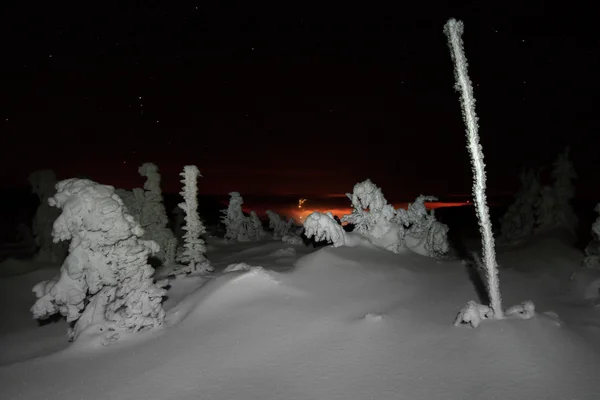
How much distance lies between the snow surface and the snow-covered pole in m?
1.69

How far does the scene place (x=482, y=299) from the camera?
1770cm

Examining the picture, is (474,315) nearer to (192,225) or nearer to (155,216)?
(192,225)

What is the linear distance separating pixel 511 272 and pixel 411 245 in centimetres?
709

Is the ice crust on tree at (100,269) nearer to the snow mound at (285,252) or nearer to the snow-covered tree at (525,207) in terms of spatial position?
the snow mound at (285,252)

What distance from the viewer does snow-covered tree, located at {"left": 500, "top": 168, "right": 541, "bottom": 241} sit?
137 ft

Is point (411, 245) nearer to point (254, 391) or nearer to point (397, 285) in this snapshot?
point (397, 285)

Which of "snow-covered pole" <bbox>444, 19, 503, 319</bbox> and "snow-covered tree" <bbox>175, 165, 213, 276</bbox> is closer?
"snow-covered pole" <bbox>444, 19, 503, 319</bbox>

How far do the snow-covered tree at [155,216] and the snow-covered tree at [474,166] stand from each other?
22533 millimetres

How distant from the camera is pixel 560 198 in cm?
A: 3862

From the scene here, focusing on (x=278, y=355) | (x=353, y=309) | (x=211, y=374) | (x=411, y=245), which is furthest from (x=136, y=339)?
(x=411, y=245)

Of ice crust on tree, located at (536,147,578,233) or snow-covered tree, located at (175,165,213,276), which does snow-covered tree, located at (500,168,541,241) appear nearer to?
ice crust on tree, located at (536,147,578,233)

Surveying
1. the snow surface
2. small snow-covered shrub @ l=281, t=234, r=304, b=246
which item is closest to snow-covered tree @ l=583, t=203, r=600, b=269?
the snow surface

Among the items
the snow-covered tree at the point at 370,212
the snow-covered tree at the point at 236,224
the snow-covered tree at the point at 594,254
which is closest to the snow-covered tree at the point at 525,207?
the snow-covered tree at the point at 594,254

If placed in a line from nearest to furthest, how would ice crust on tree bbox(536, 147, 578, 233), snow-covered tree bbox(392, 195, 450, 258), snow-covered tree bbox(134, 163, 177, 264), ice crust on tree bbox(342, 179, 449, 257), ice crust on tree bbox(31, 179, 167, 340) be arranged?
ice crust on tree bbox(31, 179, 167, 340) → ice crust on tree bbox(342, 179, 449, 257) → snow-covered tree bbox(392, 195, 450, 258) → snow-covered tree bbox(134, 163, 177, 264) → ice crust on tree bbox(536, 147, 578, 233)
